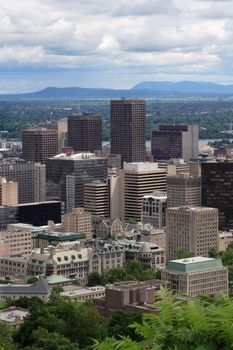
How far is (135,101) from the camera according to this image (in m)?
121

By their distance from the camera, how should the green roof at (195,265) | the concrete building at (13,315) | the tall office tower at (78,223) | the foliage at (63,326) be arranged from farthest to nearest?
the tall office tower at (78,223)
the green roof at (195,265)
the concrete building at (13,315)
the foliage at (63,326)

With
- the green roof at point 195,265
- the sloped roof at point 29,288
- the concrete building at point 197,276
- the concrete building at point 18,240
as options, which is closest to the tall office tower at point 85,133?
the concrete building at point 18,240

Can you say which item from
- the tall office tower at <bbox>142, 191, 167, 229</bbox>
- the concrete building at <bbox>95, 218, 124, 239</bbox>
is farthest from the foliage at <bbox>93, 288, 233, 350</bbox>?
the tall office tower at <bbox>142, 191, 167, 229</bbox>

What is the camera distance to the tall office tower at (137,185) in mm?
83000

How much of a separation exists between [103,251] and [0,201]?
2544cm

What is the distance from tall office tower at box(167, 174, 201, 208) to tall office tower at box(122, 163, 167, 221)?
17.0 feet

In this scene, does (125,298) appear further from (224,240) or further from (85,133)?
(85,133)

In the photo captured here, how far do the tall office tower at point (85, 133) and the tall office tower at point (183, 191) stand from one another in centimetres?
4534

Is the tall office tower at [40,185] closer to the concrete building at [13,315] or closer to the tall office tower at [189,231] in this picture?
the tall office tower at [189,231]

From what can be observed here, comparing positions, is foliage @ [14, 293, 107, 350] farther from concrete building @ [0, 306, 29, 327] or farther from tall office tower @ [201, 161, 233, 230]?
tall office tower @ [201, 161, 233, 230]

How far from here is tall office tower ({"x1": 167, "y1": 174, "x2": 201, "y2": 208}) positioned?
3017 inches

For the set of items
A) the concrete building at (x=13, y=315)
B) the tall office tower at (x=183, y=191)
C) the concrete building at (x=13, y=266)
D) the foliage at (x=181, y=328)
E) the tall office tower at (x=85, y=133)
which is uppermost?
the foliage at (x=181, y=328)

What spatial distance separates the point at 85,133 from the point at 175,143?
66.9 ft

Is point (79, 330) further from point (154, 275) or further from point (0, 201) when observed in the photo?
point (0, 201)
